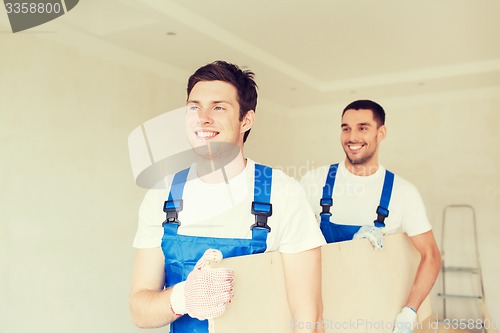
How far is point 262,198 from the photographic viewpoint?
145 centimetres

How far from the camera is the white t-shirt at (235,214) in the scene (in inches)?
56.5

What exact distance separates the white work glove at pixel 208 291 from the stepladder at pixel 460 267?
15.3ft

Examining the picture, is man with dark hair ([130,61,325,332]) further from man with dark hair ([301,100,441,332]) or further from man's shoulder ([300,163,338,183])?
man's shoulder ([300,163,338,183])

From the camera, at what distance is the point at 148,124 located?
3.96 m

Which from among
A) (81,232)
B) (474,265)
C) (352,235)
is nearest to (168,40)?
(81,232)

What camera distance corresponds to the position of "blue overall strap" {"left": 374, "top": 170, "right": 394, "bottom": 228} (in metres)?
2.31

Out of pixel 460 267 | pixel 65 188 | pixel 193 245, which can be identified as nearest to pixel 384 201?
pixel 193 245

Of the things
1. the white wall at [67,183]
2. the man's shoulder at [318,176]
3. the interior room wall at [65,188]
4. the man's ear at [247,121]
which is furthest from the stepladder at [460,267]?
the man's ear at [247,121]

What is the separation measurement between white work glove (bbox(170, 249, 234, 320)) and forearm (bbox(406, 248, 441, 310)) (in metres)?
1.32

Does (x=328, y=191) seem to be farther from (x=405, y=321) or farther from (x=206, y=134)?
(x=206, y=134)

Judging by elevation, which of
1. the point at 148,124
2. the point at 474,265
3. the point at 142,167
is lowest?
the point at 474,265

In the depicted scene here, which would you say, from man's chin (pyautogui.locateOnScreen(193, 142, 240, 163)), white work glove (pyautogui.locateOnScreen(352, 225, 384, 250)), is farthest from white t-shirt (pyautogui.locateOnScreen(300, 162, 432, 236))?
man's chin (pyautogui.locateOnScreen(193, 142, 240, 163))

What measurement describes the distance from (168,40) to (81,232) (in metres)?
1.58

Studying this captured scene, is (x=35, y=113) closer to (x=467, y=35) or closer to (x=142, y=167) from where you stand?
(x=142, y=167)
